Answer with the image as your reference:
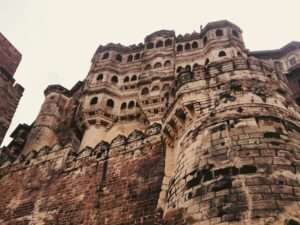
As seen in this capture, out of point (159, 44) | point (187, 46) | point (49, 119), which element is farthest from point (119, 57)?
point (49, 119)

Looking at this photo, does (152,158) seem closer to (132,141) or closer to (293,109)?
(132,141)

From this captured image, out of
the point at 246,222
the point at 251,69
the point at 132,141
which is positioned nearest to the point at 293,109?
the point at 251,69

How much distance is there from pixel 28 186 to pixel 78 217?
3.56 meters

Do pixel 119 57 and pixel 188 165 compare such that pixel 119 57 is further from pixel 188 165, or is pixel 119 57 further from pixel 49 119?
pixel 188 165

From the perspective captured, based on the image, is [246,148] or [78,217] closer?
[246,148]

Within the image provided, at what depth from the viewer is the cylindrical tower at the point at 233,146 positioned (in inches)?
220

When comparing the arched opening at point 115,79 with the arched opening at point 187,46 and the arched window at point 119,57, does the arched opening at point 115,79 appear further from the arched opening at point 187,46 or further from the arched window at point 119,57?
the arched opening at point 187,46

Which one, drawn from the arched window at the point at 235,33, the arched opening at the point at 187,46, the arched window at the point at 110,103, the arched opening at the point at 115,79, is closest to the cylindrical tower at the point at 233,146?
the arched window at the point at 110,103

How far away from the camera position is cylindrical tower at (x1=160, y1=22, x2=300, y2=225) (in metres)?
5.59

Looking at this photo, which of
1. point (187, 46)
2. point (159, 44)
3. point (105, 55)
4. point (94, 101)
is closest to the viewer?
point (94, 101)

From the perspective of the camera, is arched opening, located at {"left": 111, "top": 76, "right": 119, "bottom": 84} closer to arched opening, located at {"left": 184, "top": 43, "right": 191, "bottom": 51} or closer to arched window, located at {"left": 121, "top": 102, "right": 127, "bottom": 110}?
arched window, located at {"left": 121, "top": 102, "right": 127, "bottom": 110}

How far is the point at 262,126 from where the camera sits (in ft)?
22.8

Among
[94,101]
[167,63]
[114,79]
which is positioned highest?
[167,63]

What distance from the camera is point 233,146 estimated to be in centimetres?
668
